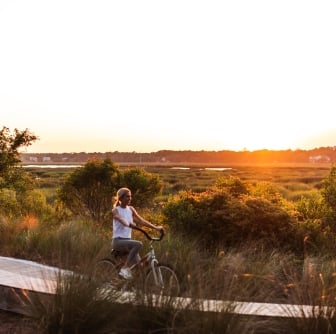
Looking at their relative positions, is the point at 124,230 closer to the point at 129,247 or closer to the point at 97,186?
the point at 129,247

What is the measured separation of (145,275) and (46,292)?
141 cm

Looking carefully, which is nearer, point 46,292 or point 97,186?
point 46,292

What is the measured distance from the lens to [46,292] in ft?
21.1

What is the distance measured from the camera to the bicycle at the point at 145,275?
6.09 metres

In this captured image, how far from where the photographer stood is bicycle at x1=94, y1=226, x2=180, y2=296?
6.09 m

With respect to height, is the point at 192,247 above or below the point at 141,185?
below

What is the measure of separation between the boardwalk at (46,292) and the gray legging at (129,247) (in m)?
1.27

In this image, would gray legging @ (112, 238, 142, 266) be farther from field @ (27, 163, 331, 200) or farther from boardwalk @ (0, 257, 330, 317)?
field @ (27, 163, 331, 200)

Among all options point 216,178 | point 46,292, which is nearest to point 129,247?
point 46,292

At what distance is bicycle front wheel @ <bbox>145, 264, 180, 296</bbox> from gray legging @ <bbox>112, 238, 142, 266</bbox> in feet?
2.39

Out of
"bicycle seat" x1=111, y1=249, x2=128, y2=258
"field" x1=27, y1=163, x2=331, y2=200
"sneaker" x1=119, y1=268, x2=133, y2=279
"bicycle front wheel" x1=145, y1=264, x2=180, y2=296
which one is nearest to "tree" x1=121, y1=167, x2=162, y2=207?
"field" x1=27, y1=163, x2=331, y2=200

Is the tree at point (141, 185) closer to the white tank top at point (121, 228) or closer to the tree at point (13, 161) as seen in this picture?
the tree at point (13, 161)

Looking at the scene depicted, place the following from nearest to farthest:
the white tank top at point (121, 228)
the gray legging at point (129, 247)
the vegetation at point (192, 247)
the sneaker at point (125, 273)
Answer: the vegetation at point (192, 247) → the sneaker at point (125, 273) → the gray legging at point (129, 247) → the white tank top at point (121, 228)

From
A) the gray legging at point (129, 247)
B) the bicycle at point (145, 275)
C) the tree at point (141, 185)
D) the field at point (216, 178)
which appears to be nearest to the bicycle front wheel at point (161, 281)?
the bicycle at point (145, 275)
